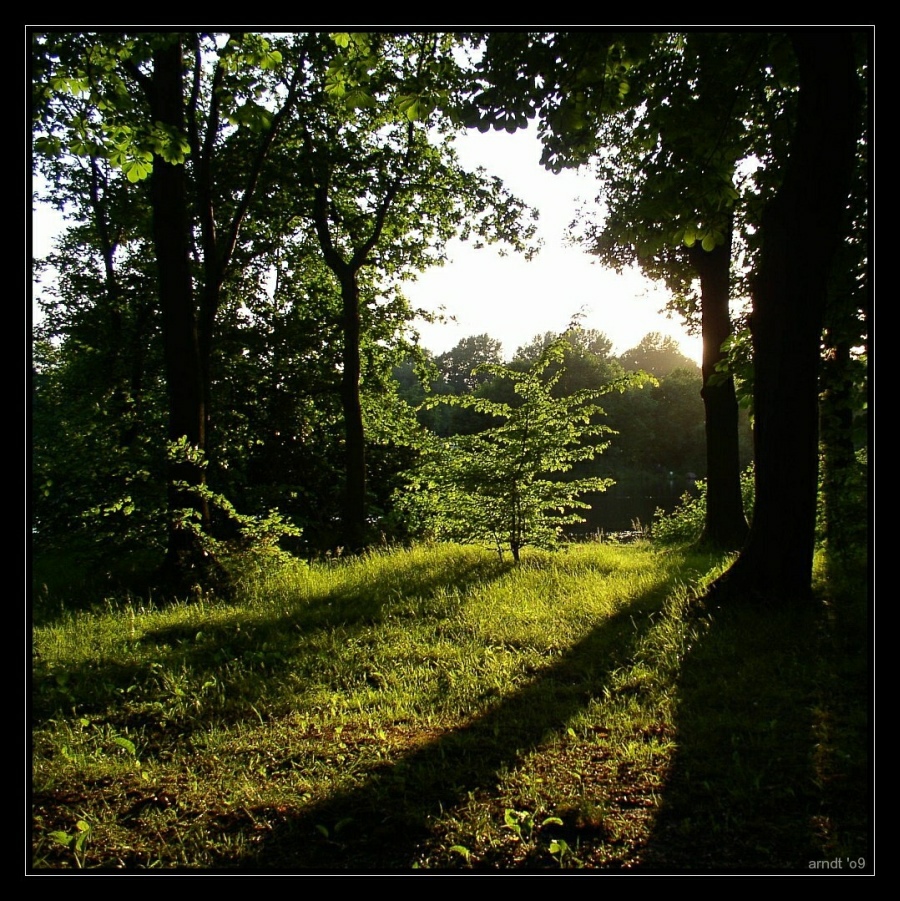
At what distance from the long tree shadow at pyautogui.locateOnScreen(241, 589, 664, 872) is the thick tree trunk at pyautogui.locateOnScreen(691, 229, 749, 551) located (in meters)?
6.97

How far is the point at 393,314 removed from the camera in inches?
622

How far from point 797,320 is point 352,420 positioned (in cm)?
969

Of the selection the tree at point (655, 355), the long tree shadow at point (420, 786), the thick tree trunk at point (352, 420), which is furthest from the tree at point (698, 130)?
the tree at point (655, 355)

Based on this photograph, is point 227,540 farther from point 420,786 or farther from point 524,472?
point 420,786

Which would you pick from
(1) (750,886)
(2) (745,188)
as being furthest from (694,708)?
(2) (745,188)

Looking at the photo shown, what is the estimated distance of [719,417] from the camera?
10.8 metres

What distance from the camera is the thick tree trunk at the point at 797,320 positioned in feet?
16.9

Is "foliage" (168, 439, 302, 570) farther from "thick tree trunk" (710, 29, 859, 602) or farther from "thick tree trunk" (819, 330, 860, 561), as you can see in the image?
"thick tree trunk" (819, 330, 860, 561)

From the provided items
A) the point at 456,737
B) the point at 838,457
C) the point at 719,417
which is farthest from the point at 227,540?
the point at 719,417

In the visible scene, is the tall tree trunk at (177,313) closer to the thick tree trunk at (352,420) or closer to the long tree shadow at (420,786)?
the thick tree trunk at (352,420)

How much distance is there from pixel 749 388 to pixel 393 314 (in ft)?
34.6

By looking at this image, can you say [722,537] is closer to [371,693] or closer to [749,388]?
[749,388]

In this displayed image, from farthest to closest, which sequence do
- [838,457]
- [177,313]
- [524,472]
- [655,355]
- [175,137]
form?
1. [655,355]
2. [524,472]
3. [177,313]
4. [838,457]
5. [175,137]

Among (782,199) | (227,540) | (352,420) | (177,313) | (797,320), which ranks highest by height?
(782,199)
